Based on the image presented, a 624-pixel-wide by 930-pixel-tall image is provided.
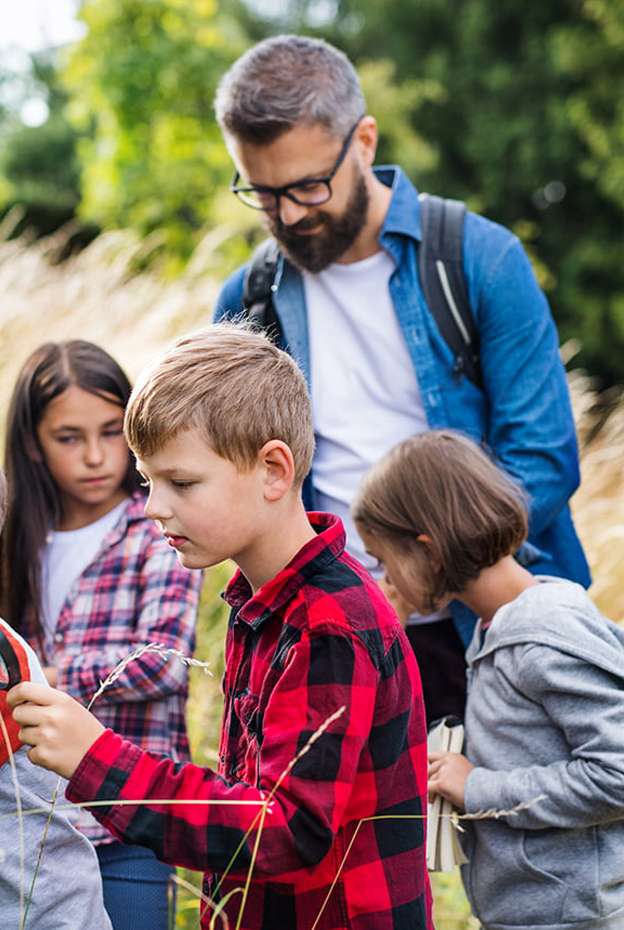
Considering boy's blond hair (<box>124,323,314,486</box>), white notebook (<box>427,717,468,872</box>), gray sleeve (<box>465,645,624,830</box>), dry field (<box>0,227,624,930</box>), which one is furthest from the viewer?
dry field (<box>0,227,624,930</box>)

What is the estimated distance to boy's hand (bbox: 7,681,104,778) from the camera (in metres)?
1.48

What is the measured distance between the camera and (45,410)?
117 inches

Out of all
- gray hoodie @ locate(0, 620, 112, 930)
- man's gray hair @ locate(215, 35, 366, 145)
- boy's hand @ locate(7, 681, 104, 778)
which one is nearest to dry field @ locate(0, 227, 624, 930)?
man's gray hair @ locate(215, 35, 366, 145)

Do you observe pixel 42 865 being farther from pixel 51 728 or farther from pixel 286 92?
pixel 286 92

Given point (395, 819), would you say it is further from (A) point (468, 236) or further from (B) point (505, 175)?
(B) point (505, 175)

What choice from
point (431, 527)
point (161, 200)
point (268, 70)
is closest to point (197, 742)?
point (431, 527)

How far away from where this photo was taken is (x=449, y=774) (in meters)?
2.35

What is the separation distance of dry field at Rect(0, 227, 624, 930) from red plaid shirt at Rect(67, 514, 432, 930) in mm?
2194

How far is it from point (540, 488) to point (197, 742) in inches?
65.0

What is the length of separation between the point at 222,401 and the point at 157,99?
9.38 m

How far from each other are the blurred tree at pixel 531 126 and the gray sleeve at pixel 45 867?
13480mm

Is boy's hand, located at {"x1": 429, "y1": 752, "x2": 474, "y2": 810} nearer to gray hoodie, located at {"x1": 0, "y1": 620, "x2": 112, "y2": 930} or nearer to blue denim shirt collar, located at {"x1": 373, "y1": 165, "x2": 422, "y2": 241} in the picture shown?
gray hoodie, located at {"x1": 0, "y1": 620, "x2": 112, "y2": 930}

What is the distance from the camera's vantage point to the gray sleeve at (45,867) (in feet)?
5.68

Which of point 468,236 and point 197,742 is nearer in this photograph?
point 468,236
